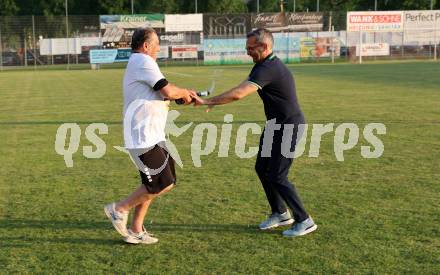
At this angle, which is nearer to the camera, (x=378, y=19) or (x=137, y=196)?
(x=137, y=196)

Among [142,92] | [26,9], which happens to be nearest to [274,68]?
[142,92]

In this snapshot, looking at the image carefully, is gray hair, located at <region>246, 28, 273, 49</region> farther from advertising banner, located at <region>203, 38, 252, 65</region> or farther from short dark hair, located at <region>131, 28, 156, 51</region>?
advertising banner, located at <region>203, 38, 252, 65</region>

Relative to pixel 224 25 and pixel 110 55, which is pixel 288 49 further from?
pixel 110 55

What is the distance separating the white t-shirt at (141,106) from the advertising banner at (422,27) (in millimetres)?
50540

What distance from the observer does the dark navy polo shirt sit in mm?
5160

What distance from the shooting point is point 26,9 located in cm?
7119

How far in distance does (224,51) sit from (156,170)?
42.5m

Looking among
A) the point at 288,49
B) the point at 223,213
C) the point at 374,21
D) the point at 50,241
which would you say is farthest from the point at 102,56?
the point at 50,241

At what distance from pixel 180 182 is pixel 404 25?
1911 inches

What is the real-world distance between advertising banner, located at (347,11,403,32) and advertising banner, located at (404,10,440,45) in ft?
3.08

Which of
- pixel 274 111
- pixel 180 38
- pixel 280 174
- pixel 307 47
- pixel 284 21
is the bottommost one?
pixel 280 174

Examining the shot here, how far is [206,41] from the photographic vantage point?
46875 mm

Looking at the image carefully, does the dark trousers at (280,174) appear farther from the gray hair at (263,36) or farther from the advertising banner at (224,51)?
the advertising banner at (224,51)

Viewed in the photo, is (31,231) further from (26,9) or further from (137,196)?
(26,9)
